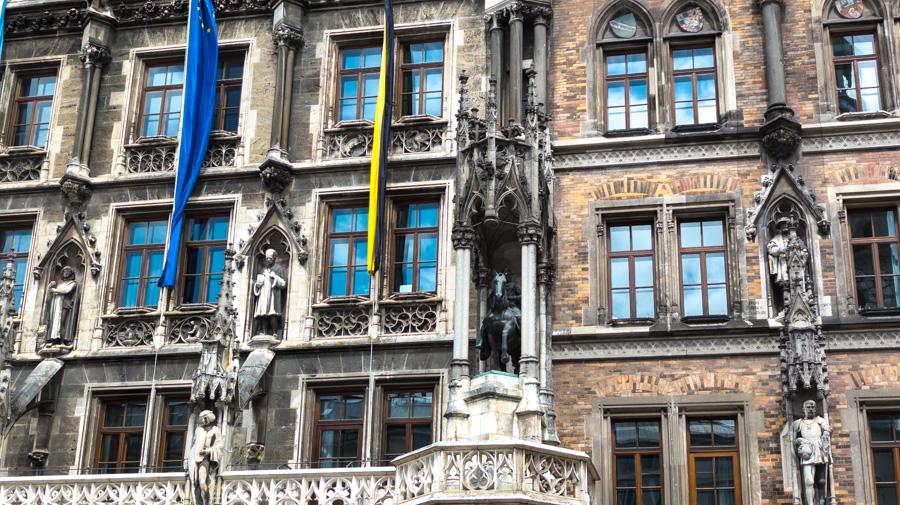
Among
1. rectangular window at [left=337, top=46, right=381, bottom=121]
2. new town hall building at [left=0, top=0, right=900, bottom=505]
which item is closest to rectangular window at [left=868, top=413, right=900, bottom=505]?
new town hall building at [left=0, top=0, right=900, bottom=505]

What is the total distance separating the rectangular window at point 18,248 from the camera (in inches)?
892

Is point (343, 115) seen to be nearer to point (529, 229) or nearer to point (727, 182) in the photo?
point (529, 229)

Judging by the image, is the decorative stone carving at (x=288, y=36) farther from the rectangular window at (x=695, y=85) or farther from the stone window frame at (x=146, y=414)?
the rectangular window at (x=695, y=85)

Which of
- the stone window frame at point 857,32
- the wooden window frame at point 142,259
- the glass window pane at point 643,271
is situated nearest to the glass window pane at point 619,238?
the glass window pane at point 643,271

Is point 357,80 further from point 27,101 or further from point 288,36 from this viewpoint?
point 27,101

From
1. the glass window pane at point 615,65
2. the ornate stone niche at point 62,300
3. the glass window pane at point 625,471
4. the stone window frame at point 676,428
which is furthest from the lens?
the glass window pane at point 615,65

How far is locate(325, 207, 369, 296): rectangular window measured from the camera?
21344 mm

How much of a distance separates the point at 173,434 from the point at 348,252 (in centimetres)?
423

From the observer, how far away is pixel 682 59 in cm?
2166

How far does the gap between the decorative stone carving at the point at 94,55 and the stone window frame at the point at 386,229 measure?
517 cm

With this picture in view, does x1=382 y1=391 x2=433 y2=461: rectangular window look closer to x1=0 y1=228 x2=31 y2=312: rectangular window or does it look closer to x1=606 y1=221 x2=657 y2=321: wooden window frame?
x1=606 y1=221 x2=657 y2=321: wooden window frame

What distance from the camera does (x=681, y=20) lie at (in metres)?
21.8

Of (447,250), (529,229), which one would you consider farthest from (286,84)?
(529,229)

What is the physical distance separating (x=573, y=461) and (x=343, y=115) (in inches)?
327
